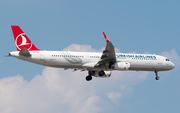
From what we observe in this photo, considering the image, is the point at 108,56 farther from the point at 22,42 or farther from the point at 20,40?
the point at 20,40

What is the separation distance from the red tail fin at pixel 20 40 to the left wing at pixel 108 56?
9214 millimetres

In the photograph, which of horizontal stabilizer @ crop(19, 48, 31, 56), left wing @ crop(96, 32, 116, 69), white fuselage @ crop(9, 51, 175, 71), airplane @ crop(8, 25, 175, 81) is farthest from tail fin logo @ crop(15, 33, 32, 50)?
left wing @ crop(96, 32, 116, 69)

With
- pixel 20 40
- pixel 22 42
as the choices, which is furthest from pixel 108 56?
pixel 20 40

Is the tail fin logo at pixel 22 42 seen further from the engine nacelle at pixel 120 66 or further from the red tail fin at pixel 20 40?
the engine nacelle at pixel 120 66

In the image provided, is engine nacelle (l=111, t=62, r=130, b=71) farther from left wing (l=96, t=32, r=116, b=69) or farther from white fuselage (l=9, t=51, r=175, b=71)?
white fuselage (l=9, t=51, r=175, b=71)

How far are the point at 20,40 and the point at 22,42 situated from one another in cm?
38

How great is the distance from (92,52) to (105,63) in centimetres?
310

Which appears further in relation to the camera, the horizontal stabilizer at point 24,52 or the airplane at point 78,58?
the airplane at point 78,58

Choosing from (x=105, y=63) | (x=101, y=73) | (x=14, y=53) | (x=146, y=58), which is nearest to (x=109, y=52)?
(x=105, y=63)

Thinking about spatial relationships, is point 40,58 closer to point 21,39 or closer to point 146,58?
point 21,39

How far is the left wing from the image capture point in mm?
34969

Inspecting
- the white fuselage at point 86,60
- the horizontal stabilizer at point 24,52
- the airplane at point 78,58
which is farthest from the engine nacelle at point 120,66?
the horizontal stabilizer at point 24,52

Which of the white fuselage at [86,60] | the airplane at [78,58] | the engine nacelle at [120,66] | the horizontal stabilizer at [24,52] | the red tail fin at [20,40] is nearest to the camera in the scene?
the horizontal stabilizer at [24,52]

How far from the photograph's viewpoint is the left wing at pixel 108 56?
34969 millimetres
